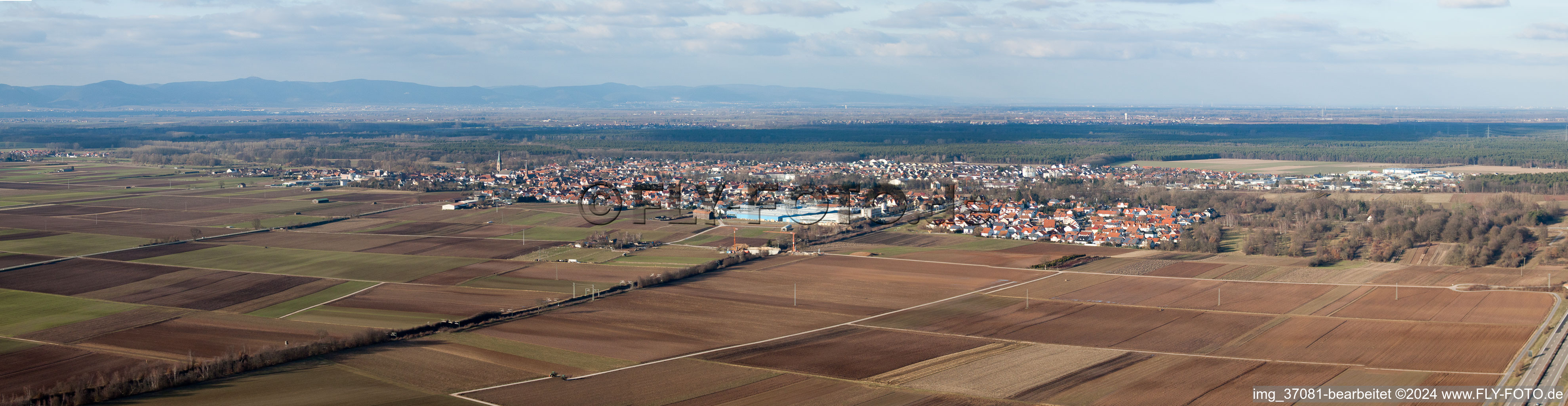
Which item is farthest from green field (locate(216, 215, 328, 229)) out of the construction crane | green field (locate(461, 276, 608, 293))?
the construction crane

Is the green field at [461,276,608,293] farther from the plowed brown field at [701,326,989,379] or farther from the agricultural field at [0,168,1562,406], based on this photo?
the plowed brown field at [701,326,989,379]

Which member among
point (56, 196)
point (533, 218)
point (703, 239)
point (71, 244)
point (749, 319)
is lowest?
point (749, 319)

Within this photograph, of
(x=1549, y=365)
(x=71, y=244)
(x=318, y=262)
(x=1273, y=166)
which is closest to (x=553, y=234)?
(x=318, y=262)

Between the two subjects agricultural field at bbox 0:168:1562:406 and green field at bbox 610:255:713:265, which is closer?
agricultural field at bbox 0:168:1562:406

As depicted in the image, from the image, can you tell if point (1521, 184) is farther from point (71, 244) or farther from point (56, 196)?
point (56, 196)

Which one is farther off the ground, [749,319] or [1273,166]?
[1273,166]

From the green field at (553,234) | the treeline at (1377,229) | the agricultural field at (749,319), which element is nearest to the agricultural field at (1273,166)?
the treeline at (1377,229)
